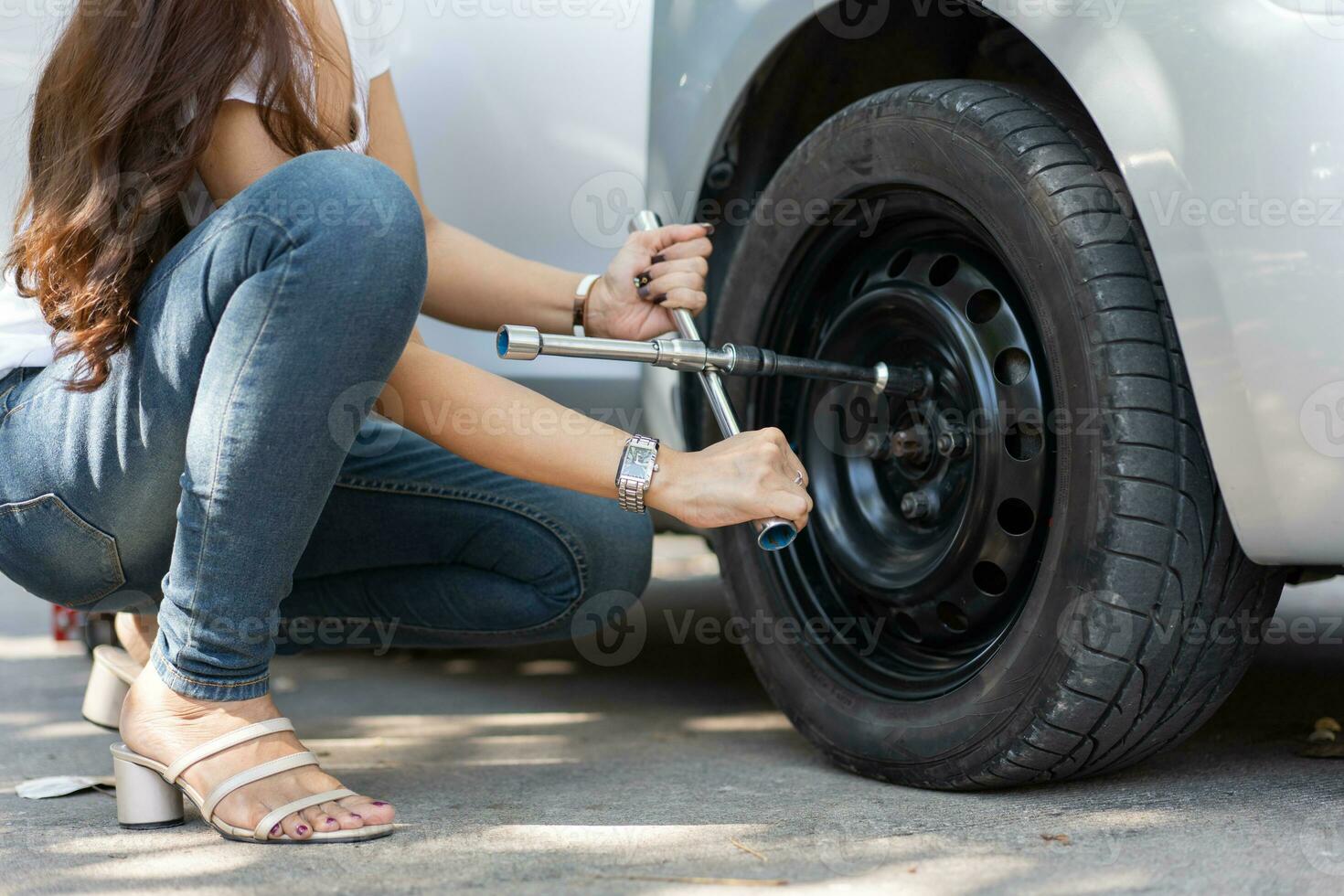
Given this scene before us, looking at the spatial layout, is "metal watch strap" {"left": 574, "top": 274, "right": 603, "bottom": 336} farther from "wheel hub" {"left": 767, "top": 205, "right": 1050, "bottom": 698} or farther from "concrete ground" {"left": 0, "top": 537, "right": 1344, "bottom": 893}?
"concrete ground" {"left": 0, "top": 537, "right": 1344, "bottom": 893}

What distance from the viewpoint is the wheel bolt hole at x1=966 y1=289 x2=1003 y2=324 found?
4.43 ft

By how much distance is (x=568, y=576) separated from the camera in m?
1.67

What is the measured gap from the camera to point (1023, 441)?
4.30 feet

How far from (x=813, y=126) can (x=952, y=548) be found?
0.63 m

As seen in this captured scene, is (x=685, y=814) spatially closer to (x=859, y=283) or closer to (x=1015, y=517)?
(x=1015, y=517)

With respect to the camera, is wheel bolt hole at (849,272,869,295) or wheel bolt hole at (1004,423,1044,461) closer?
wheel bolt hole at (1004,423,1044,461)

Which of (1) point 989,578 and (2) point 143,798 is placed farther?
(1) point 989,578

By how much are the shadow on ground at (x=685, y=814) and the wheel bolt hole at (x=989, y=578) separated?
0.20m

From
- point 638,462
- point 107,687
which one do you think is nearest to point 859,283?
point 638,462

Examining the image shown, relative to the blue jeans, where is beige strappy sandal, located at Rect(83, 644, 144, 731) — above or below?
below

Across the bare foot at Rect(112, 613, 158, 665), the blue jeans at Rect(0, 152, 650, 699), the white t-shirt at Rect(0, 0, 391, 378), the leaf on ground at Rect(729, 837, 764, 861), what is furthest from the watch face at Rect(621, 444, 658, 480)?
the bare foot at Rect(112, 613, 158, 665)

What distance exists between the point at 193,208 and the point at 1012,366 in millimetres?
875

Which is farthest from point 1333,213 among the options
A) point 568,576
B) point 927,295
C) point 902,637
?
point 568,576

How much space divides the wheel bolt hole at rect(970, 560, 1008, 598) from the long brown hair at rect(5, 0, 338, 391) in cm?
86
